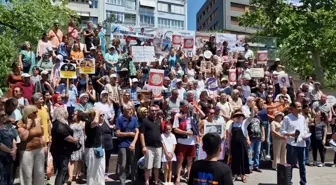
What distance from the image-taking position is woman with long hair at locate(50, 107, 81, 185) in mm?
9031

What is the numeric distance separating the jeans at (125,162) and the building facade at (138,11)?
70.8m

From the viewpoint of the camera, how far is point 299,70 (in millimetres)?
31953

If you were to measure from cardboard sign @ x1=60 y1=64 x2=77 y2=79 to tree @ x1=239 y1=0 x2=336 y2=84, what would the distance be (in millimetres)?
18044

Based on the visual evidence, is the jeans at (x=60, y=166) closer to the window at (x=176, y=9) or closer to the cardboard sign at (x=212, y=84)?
the cardboard sign at (x=212, y=84)

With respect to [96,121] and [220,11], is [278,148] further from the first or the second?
[220,11]

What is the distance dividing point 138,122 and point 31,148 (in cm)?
313

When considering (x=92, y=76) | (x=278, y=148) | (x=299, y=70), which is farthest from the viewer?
(x=299, y=70)

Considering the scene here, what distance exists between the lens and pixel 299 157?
35.1 ft

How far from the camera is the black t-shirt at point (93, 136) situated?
31.7 ft

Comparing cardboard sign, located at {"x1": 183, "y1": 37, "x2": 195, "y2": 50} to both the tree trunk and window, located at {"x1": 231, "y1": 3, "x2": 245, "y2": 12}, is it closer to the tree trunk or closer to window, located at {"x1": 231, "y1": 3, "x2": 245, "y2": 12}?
the tree trunk

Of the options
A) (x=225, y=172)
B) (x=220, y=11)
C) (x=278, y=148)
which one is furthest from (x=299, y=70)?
(x=220, y=11)

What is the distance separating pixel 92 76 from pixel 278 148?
6513 mm

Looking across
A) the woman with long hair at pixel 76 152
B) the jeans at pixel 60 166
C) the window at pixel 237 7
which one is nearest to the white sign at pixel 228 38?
the woman with long hair at pixel 76 152

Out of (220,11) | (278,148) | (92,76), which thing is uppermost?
(220,11)
